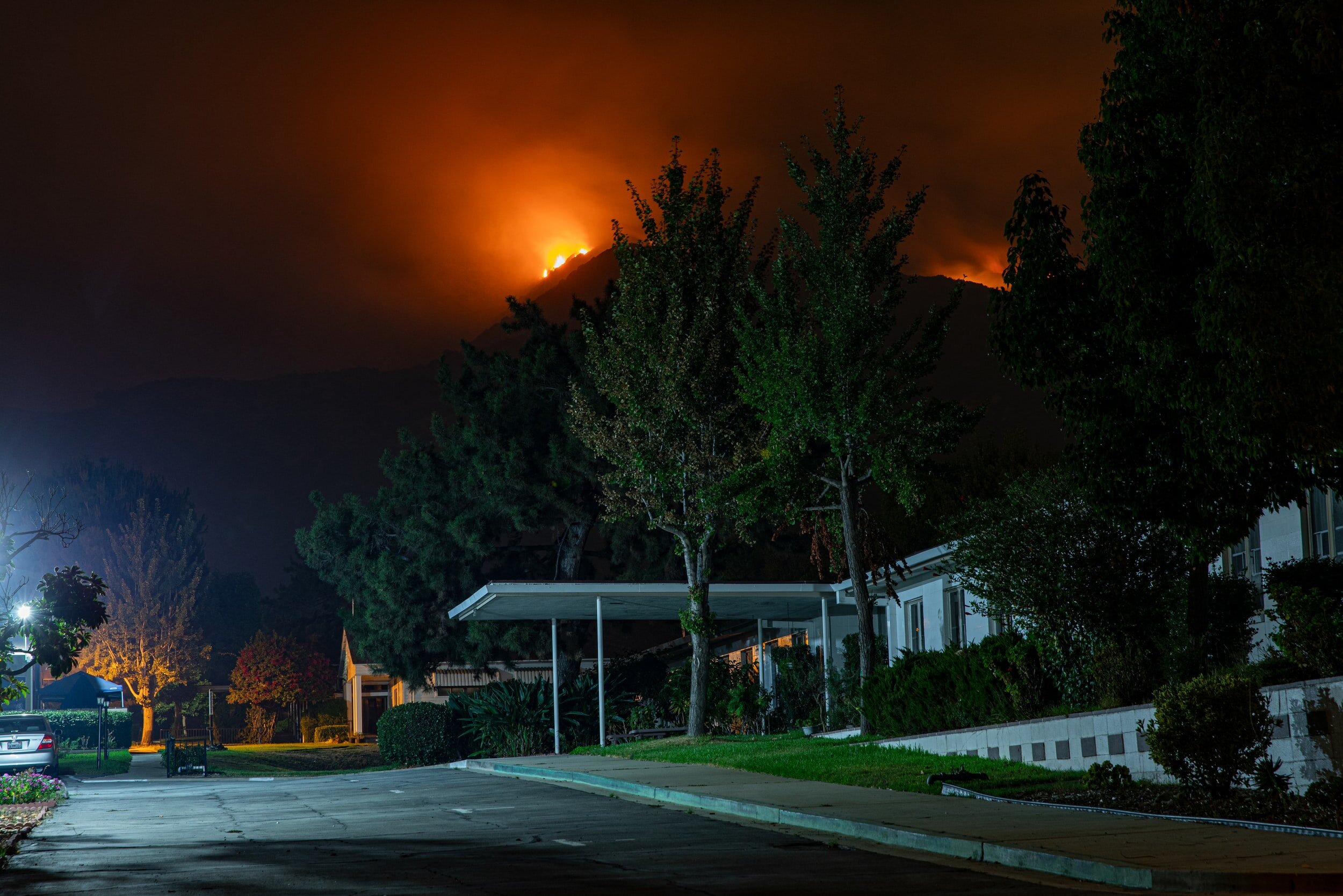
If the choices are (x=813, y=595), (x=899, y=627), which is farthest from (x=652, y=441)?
(x=899, y=627)

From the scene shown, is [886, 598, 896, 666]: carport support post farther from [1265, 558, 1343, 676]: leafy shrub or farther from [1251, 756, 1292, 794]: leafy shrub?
[1251, 756, 1292, 794]: leafy shrub

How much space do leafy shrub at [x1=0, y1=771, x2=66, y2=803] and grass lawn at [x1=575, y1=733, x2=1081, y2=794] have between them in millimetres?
9863

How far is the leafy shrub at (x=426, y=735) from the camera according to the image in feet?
111

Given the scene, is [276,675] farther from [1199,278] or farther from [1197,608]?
[1199,278]

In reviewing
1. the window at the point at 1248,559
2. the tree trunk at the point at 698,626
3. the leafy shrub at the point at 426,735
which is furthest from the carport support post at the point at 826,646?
the window at the point at 1248,559

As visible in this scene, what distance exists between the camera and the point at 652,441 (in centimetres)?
2944

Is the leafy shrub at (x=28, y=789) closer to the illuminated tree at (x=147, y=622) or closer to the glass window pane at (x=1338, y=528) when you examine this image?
the glass window pane at (x=1338, y=528)

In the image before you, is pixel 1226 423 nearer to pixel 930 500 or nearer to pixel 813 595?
pixel 813 595

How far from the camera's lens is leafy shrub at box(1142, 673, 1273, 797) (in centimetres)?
1159

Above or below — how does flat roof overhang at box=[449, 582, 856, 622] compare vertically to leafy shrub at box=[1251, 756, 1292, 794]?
above

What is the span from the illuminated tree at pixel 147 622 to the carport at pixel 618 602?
4257 cm

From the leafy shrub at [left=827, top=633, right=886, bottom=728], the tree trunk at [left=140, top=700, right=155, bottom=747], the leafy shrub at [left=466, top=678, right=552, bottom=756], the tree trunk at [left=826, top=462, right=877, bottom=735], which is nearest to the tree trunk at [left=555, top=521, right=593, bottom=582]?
the leafy shrub at [left=466, top=678, right=552, bottom=756]

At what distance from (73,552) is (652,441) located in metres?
76.2

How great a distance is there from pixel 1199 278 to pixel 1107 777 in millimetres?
5257
